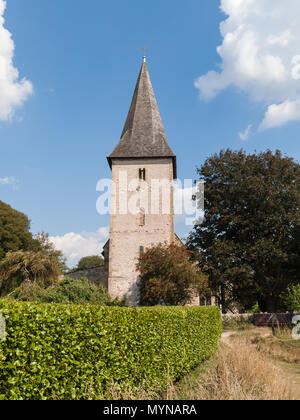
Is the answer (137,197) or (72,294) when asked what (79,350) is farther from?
(137,197)

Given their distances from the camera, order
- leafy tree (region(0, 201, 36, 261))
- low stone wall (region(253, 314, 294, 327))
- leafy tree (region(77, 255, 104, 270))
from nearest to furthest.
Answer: low stone wall (region(253, 314, 294, 327))
leafy tree (region(0, 201, 36, 261))
leafy tree (region(77, 255, 104, 270))

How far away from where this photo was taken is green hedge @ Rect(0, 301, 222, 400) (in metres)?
3.38

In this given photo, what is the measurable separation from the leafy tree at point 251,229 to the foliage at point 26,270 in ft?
36.5

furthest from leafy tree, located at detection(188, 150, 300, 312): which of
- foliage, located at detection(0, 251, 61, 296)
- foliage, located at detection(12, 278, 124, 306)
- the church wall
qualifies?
foliage, located at detection(0, 251, 61, 296)

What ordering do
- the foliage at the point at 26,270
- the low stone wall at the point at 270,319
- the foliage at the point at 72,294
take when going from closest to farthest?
1. the foliage at the point at 72,294
2. the low stone wall at the point at 270,319
3. the foliage at the point at 26,270

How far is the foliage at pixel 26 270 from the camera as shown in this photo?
69.4ft

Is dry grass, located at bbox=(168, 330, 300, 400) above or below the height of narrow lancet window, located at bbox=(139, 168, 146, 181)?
below

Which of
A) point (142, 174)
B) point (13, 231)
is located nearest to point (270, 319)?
point (142, 174)

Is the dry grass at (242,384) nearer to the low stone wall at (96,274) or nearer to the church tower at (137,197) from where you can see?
the church tower at (137,197)

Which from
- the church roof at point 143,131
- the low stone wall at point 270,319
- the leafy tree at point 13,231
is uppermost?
the church roof at point 143,131

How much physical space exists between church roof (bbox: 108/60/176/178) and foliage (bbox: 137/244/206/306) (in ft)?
29.3

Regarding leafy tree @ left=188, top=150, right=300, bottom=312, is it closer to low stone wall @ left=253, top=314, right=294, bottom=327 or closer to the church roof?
low stone wall @ left=253, top=314, right=294, bottom=327

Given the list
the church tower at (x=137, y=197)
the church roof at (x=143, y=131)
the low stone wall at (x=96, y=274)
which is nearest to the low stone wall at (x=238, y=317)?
the church tower at (x=137, y=197)

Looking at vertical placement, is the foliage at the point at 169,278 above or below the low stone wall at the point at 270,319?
above
